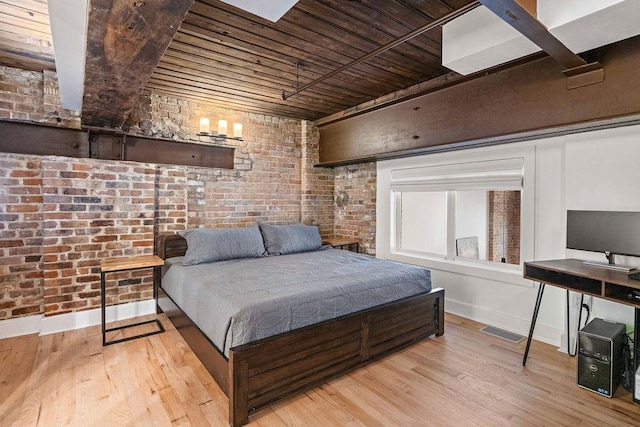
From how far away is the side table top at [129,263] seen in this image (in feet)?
9.84

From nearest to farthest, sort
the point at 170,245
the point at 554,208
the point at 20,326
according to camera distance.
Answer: the point at 554,208 → the point at 20,326 → the point at 170,245

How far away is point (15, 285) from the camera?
3146 mm

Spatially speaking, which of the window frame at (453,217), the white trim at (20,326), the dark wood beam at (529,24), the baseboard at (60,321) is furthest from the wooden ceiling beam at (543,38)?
the white trim at (20,326)

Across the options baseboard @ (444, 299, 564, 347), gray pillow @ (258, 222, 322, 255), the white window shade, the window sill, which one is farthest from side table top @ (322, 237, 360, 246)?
baseboard @ (444, 299, 564, 347)

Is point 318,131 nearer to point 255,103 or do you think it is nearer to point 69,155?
point 255,103

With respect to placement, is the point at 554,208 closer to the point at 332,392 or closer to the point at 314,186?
the point at 332,392

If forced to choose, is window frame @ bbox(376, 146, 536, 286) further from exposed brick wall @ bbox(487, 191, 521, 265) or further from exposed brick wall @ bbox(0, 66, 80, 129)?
exposed brick wall @ bbox(0, 66, 80, 129)

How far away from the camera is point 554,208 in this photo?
9.73 feet

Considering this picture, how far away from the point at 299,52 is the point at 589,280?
284 cm

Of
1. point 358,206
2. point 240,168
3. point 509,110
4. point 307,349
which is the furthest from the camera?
point 358,206

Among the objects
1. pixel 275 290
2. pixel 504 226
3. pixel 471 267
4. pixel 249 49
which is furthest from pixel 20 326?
pixel 504 226

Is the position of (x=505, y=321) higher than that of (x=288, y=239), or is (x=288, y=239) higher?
(x=288, y=239)

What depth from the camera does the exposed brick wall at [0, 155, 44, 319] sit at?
3078 millimetres

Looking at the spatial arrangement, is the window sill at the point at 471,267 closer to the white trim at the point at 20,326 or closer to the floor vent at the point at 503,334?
the floor vent at the point at 503,334
